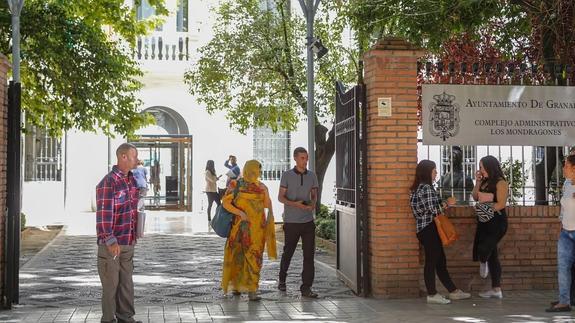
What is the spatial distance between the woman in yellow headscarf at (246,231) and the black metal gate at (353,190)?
3.68 ft

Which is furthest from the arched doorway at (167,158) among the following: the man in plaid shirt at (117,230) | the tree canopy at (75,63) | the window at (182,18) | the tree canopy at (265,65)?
the man in plaid shirt at (117,230)

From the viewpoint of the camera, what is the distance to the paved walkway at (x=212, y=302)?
8.81 meters

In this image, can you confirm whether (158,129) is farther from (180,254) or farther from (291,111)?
(180,254)

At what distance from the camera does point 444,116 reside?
10.3 meters

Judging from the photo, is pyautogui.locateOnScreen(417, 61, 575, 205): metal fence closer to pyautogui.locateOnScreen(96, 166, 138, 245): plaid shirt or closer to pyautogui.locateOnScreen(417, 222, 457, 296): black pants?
pyautogui.locateOnScreen(417, 222, 457, 296): black pants

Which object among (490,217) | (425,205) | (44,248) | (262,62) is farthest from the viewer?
(262,62)

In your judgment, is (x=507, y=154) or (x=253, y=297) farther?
(x=507, y=154)

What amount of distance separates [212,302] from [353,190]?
7.31 feet

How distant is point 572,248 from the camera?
895 centimetres

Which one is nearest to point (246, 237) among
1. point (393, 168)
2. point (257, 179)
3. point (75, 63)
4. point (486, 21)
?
point (257, 179)

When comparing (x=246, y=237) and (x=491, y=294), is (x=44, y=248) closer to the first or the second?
(x=246, y=237)

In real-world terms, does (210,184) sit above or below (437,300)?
above

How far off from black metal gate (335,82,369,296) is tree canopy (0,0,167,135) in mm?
7039

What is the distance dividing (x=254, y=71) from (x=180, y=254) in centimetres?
668
